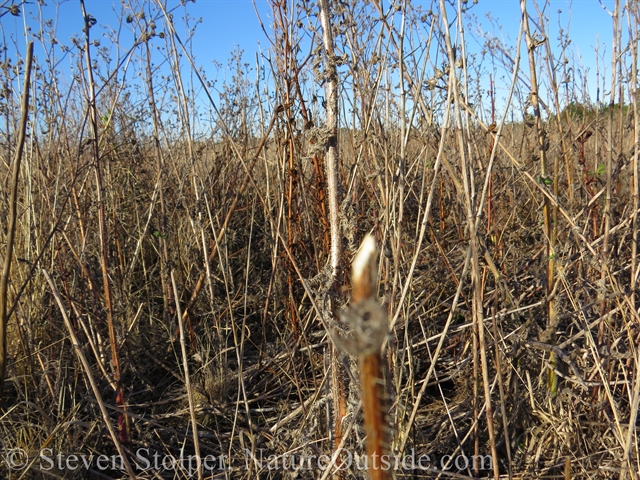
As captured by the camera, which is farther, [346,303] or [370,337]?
[346,303]

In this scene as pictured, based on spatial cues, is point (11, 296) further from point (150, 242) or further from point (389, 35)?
point (389, 35)

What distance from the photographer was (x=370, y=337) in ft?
0.90

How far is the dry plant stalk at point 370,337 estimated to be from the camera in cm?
26

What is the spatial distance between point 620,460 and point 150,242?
2160 mm

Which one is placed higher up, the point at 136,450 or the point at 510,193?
the point at 510,193

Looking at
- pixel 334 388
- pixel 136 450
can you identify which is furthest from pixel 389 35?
pixel 136 450

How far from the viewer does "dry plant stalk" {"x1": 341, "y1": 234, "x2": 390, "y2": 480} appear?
0.26 meters

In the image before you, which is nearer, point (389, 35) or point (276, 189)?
point (389, 35)

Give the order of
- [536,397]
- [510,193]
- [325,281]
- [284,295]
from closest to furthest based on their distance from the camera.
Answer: [325,281] < [536,397] < [284,295] < [510,193]

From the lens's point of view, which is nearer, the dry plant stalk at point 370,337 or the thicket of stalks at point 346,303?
the dry plant stalk at point 370,337

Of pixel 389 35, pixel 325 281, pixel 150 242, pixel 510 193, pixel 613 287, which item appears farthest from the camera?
pixel 150 242

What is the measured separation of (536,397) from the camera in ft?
4.54

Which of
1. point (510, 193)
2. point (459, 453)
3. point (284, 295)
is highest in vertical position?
point (510, 193)

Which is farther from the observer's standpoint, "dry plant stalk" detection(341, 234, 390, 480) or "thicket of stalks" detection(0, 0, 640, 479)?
"thicket of stalks" detection(0, 0, 640, 479)
